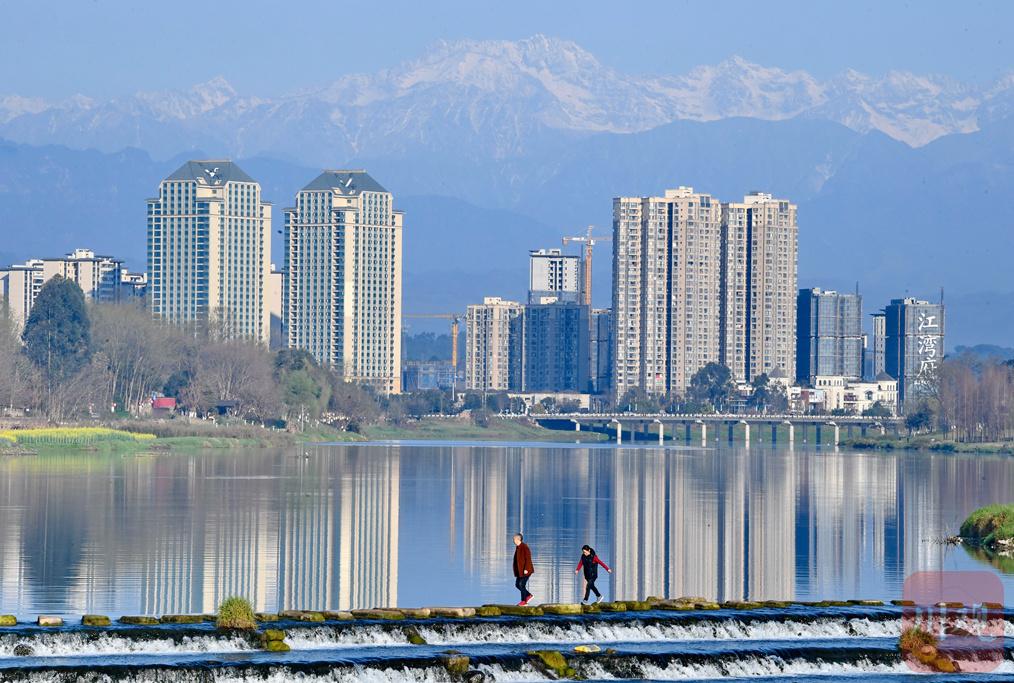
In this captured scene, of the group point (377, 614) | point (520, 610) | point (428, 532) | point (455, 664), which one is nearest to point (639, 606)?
point (520, 610)

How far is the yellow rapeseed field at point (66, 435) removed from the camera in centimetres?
13788

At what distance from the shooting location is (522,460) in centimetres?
15662

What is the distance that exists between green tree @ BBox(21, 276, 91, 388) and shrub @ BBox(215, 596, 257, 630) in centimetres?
13788

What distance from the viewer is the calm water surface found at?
50219 millimetres

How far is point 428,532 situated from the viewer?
233 feet

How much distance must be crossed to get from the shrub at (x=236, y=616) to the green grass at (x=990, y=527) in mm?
32368

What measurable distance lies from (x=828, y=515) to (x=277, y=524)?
2576cm

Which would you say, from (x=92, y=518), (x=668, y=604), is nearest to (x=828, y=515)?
(x=92, y=518)

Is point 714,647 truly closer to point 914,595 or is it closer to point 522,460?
point 914,595

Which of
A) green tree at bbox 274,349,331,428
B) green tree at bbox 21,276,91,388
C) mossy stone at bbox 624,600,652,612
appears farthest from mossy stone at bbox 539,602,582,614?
green tree at bbox 274,349,331,428

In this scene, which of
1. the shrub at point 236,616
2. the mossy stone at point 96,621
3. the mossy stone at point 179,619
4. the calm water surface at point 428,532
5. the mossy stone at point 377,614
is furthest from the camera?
the calm water surface at point 428,532

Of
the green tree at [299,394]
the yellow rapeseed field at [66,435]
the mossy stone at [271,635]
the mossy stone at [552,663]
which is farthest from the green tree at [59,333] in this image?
the mossy stone at [552,663]

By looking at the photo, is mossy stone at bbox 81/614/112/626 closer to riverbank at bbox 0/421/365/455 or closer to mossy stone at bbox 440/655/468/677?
mossy stone at bbox 440/655/468/677

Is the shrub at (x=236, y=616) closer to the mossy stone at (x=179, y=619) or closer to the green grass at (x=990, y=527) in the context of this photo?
the mossy stone at (x=179, y=619)
